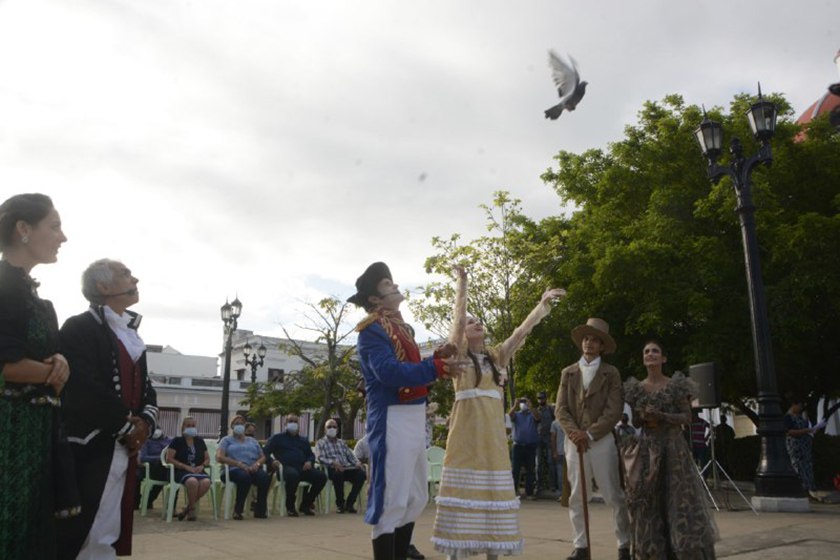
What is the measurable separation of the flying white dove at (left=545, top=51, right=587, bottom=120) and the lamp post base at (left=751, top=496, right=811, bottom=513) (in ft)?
22.4

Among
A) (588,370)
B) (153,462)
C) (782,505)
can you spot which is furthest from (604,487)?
(153,462)

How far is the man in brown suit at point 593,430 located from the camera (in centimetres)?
578

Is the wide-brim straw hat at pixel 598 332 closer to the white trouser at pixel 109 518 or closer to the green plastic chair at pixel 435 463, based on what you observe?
the white trouser at pixel 109 518

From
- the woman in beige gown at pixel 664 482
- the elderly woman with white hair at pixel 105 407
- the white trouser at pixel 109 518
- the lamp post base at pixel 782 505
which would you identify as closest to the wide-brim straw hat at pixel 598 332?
the woman in beige gown at pixel 664 482

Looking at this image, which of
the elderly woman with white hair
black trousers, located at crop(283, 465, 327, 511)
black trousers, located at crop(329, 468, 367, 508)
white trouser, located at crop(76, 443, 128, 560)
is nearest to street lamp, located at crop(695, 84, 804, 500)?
black trousers, located at crop(329, 468, 367, 508)

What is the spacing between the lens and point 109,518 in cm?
370

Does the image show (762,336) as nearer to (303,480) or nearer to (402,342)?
(303,480)

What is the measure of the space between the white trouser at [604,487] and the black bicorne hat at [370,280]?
2354mm

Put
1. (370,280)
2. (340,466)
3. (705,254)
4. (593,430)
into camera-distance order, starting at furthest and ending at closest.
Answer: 1. (705,254)
2. (340,466)
3. (593,430)
4. (370,280)

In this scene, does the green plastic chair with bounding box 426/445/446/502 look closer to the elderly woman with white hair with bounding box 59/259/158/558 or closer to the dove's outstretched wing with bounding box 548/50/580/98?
the dove's outstretched wing with bounding box 548/50/580/98

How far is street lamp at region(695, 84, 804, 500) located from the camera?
34.1ft

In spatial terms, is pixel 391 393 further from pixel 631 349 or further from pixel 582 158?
pixel 582 158

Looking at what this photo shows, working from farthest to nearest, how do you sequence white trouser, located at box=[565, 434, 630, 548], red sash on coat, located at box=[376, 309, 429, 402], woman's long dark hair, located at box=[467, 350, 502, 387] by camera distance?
white trouser, located at box=[565, 434, 630, 548] < woman's long dark hair, located at box=[467, 350, 502, 387] < red sash on coat, located at box=[376, 309, 429, 402]

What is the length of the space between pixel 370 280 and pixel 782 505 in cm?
845
